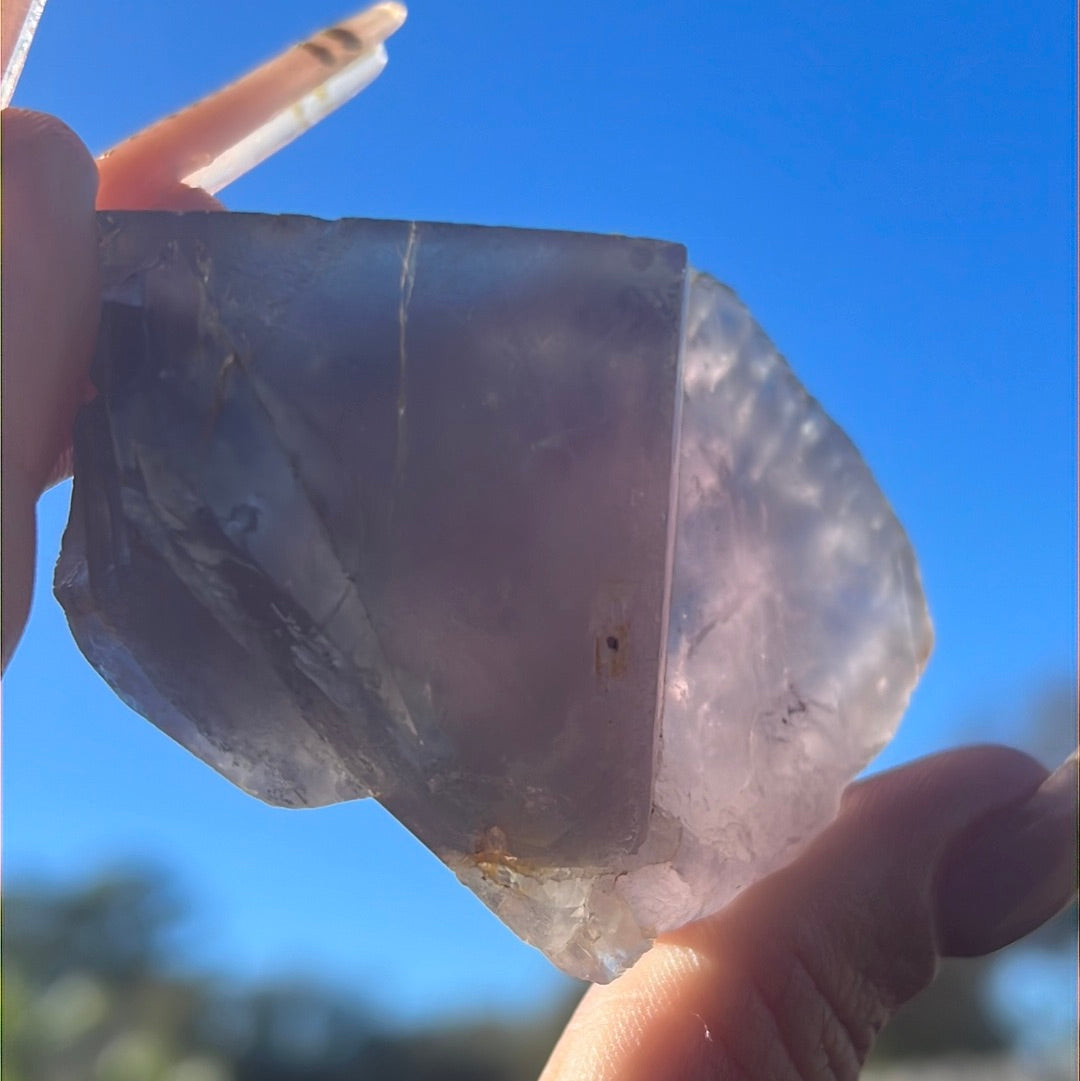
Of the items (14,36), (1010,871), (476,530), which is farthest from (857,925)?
(14,36)

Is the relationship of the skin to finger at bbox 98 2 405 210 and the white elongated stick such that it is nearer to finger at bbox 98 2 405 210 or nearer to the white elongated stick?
finger at bbox 98 2 405 210

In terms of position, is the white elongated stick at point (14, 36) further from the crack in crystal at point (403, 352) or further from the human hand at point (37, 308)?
the crack in crystal at point (403, 352)

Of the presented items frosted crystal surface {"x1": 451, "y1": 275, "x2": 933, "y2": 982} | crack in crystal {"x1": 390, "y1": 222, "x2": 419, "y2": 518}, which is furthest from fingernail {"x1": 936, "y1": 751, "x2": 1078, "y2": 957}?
crack in crystal {"x1": 390, "y1": 222, "x2": 419, "y2": 518}

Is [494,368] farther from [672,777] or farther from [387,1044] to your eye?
[387,1044]

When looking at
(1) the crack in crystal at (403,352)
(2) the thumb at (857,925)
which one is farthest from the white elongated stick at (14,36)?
(2) the thumb at (857,925)

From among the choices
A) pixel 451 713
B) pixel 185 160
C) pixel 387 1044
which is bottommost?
pixel 387 1044

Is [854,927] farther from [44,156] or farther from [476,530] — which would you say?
[44,156]

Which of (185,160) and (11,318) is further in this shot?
(185,160)

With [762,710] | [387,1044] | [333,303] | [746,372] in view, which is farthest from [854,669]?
[387,1044]
